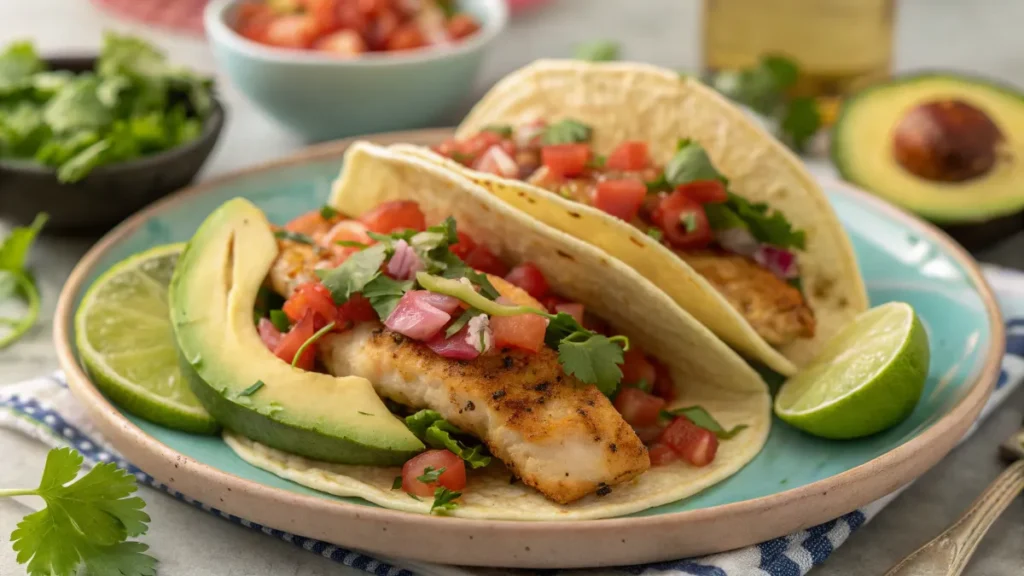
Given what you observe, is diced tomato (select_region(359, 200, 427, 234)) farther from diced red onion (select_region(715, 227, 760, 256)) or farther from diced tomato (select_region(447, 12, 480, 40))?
diced tomato (select_region(447, 12, 480, 40))

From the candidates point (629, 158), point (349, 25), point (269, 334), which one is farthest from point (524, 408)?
point (349, 25)

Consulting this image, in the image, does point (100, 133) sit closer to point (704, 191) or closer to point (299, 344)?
point (299, 344)

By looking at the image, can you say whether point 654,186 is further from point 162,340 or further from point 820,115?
point 820,115

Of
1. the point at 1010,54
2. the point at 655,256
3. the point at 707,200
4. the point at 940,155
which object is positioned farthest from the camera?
the point at 1010,54

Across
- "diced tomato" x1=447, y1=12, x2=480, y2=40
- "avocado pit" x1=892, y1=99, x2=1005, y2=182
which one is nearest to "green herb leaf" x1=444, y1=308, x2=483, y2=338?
"avocado pit" x1=892, y1=99, x2=1005, y2=182

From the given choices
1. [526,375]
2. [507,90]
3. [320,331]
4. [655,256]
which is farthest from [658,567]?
[507,90]

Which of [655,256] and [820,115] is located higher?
[655,256]

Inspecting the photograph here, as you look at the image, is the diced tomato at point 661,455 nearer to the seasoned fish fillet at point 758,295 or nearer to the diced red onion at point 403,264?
the seasoned fish fillet at point 758,295
